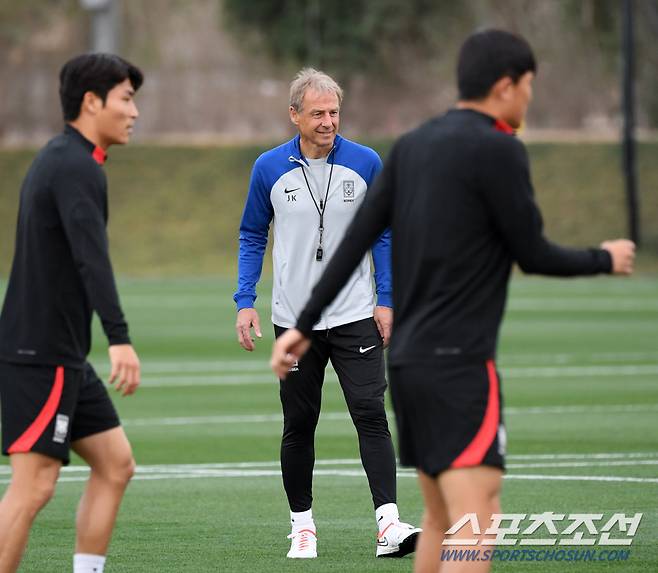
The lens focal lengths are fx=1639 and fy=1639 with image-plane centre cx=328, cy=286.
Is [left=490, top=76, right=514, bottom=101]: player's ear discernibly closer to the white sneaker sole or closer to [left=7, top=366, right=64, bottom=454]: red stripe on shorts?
[left=7, top=366, right=64, bottom=454]: red stripe on shorts

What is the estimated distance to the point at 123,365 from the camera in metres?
6.19

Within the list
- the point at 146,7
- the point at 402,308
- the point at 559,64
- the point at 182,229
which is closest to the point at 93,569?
the point at 402,308

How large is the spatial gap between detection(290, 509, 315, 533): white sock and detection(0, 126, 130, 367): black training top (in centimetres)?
223

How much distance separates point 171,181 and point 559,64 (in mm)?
14086

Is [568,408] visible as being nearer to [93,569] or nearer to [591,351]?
[591,351]

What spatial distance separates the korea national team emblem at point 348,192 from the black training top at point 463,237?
272 cm

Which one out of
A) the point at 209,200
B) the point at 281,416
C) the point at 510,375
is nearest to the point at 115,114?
the point at 281,416

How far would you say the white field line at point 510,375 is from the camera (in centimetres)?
1795

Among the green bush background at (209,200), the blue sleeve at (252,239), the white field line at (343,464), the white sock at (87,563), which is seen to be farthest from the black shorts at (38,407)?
the green bush background at (209,200)

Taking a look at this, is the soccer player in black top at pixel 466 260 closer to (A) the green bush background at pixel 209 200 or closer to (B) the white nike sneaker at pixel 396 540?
(B) the white nike sneaker at pixel 396 540

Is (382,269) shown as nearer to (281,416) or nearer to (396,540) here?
(396,540)

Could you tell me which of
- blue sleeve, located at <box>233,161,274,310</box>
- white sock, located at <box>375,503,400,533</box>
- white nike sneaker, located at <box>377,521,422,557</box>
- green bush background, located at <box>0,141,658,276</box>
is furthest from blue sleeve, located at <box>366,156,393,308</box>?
green bush background, located at <box>0,141,658,276</box>

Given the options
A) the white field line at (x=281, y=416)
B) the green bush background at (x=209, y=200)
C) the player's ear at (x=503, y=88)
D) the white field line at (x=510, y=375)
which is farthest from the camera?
the green bush background at (x=209, y=200)

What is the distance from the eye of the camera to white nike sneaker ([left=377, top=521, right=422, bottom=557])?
8.11 metres
